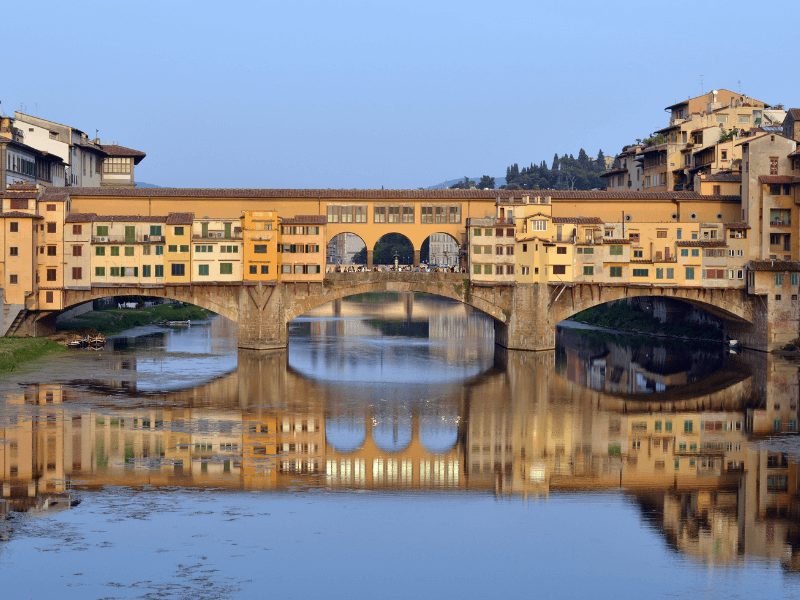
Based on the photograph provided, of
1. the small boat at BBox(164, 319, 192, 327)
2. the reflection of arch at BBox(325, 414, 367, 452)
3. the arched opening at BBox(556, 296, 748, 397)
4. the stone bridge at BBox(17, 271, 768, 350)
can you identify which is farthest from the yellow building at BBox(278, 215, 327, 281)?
the small boat at BBox(164, 319, 192, 327)

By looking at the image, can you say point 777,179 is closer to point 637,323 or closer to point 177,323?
point 637,323

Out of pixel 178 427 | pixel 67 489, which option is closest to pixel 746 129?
pixel 178 427

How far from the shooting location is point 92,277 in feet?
211

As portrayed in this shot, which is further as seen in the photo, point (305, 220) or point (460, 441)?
point (305, 220)

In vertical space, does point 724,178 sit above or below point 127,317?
above

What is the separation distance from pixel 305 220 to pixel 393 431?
24753 millimetres

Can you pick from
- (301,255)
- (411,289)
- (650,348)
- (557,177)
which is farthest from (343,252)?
(411,289)

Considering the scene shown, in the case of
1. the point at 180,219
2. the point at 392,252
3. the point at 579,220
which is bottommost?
the point at 180,219

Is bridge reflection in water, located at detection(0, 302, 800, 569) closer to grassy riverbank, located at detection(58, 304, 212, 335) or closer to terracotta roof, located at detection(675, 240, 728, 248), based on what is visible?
terracotta roof, located at detection(675, 240, 728, 248)

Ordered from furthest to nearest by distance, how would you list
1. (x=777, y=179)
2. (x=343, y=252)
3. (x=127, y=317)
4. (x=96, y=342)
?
(x=343, y=252), (x=127, y=317), (x=96, y=342), (x=777, y=179)

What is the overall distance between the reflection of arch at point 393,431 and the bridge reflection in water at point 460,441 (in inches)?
2.9

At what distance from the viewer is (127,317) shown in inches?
3238

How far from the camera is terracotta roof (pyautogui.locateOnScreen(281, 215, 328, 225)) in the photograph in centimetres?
6512

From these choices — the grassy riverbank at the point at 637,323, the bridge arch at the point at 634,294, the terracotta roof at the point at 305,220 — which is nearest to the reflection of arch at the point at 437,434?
the bridge arch at the point at 634,294
